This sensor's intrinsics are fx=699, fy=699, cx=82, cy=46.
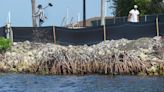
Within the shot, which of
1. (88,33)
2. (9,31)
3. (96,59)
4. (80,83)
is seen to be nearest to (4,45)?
(88,33)

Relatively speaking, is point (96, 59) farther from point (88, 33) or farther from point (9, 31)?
point (9, 31)

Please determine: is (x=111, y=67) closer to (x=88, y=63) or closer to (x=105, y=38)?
(x=88, y=63)

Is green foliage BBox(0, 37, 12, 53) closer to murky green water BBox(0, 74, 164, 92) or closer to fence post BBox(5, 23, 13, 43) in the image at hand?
fence post BBox(5, 23, 13, 43)

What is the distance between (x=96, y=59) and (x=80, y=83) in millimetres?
3761

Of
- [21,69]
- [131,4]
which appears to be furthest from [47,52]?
[131,4]

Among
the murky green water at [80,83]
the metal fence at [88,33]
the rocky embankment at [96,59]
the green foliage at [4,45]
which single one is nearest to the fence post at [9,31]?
the metal fence at [88,33]

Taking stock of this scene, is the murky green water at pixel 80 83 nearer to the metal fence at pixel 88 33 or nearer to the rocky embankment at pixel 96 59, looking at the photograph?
the rocky embankment at pixel 96 59

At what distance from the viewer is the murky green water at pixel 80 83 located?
2722 cm

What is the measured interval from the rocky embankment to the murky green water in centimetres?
100

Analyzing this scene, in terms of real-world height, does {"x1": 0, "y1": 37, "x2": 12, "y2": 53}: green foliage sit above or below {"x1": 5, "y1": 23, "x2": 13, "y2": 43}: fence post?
below

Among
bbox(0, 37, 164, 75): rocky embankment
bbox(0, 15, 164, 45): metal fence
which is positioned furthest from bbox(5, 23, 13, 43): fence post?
bbox(0, 37, 164, 75): rocky embankment

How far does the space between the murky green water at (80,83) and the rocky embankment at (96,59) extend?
3.29 feet

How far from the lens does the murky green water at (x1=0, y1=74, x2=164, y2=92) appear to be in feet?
89.3

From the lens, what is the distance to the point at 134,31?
38344 mm
